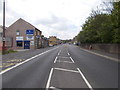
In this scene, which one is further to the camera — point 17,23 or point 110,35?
point 17,23

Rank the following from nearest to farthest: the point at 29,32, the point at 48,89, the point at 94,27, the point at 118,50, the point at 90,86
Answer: the point at 48,89 < the point at 90,86 < the point at 118,50 < the point at 94,27 < the point at 29,32

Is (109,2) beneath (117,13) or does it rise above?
above

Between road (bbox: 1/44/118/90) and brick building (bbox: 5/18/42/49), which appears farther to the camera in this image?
brick building (bbox: 5/18/42/49)

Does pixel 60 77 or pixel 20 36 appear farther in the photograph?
pixel 20 36

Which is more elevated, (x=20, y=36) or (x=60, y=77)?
(x=20, y=36)

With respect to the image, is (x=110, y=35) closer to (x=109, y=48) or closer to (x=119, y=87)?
(x=109, y=48)

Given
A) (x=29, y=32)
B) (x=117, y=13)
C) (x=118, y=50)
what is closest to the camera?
(x=117, y=13)

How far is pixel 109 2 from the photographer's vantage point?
2753 cm

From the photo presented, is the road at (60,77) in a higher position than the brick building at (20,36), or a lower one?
lower

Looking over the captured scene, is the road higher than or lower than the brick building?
lower

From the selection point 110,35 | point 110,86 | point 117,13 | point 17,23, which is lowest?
point 110,86

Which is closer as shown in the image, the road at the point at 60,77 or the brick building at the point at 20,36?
the road at the point at 60,77

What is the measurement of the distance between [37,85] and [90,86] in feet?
7.28

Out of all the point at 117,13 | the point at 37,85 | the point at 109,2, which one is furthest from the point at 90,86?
the point at 109,2
